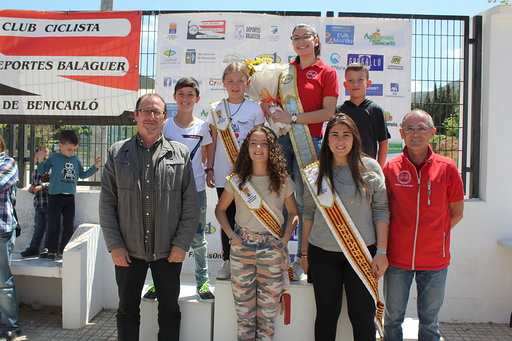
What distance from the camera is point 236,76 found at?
3037 millimetres

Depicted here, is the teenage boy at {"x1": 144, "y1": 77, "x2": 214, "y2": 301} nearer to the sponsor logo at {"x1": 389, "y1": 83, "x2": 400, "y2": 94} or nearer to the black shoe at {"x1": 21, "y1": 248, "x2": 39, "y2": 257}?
the black shoe at {"x1": 21, "y1": 248, "x2": 39, "y2": 257}

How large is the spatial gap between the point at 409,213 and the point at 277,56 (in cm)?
276

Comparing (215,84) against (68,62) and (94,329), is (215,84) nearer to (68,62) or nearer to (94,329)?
(68,62)

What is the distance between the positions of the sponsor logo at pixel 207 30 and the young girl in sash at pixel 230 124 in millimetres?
1841

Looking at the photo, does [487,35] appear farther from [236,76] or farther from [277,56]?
[236,76]

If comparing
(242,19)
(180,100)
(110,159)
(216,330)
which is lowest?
(216,330)

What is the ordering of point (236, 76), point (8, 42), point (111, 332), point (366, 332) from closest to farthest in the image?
point (366, 332) < point (236, 76) < point (111, 332) < point (8, 42)

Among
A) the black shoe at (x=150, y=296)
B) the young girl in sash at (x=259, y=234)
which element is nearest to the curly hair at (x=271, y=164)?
the young girl in sash at (x=259, y=234)

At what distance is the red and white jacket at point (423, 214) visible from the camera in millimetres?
2533

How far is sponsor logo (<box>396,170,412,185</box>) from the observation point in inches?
102

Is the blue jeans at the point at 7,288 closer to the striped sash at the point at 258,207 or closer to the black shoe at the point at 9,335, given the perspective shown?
the black shoe at the point at 9,335

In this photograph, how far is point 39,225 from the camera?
4.48 metres

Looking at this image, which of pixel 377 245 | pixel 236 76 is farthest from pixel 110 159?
pixel 377 245

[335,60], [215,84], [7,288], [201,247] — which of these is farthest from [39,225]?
[335,60]
